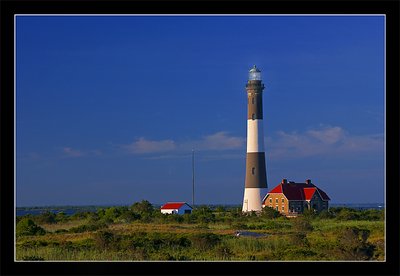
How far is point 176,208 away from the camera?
47.2 ft

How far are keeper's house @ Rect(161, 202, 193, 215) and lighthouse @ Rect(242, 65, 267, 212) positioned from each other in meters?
1.25

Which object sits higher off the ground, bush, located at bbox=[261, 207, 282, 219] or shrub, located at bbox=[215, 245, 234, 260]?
shrub, located at bbox=[215, 245, 234, 260]

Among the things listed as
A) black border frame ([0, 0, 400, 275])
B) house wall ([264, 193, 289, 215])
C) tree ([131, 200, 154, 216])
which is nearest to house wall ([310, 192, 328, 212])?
house wall ([264, 193, 289, 215])

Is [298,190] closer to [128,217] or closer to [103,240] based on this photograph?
[128,217]

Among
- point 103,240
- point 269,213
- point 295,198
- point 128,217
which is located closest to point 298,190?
point 295,198

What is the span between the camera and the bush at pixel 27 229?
28.8 feet

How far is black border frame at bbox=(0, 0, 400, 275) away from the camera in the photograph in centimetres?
299

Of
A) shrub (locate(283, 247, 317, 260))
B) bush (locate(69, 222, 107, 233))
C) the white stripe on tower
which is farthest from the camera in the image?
the white stripe on tower

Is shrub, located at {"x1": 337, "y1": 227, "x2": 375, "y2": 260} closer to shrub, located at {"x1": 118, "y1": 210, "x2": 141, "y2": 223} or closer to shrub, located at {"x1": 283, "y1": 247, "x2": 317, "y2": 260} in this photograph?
shrub, located at {"x1": 283, "y1": 247, "x2": 317, "y2": 260}

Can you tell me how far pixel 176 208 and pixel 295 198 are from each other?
9.61 ft
